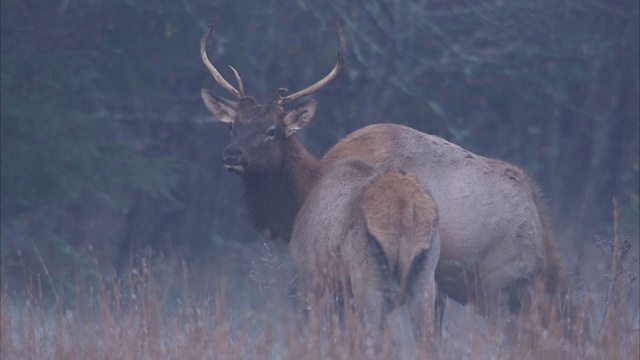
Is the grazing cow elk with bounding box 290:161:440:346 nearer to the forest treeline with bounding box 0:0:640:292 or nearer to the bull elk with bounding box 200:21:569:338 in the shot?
the bull elk with bounding box 200:21:569:338

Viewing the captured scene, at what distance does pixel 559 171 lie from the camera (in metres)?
13.8

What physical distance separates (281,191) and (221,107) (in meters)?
0.98

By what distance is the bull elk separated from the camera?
7.73 meters

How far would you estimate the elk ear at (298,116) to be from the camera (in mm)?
8344

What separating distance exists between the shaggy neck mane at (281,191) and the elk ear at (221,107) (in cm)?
59

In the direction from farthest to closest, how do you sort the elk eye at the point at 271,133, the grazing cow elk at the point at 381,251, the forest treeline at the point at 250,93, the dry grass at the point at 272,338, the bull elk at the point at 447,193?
the forest treeline at the point at 250,93 → the elk eye at the point at 271,133 → the bull elk at the point at 447,193 → the grazing cow elk at the point at 381,251 → the dry grass at the point at 272,338

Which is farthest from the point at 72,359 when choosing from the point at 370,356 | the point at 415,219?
A: the point at 415,219

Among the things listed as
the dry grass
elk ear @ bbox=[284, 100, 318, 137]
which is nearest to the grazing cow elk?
the dry grass

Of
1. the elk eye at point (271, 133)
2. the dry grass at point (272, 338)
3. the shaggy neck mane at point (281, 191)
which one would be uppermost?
the elk eye at point (271, 133)

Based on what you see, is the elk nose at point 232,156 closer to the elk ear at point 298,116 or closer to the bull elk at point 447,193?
the bull elk at point 447,193

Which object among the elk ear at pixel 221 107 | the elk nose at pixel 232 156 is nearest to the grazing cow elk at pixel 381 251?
the elk nose at pixel 232 156

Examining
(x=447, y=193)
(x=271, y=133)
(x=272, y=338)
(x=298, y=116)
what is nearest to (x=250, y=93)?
(x=298, y=116)

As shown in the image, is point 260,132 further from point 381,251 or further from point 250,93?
point 250,93

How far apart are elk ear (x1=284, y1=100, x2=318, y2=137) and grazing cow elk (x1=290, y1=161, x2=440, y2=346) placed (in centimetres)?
161
